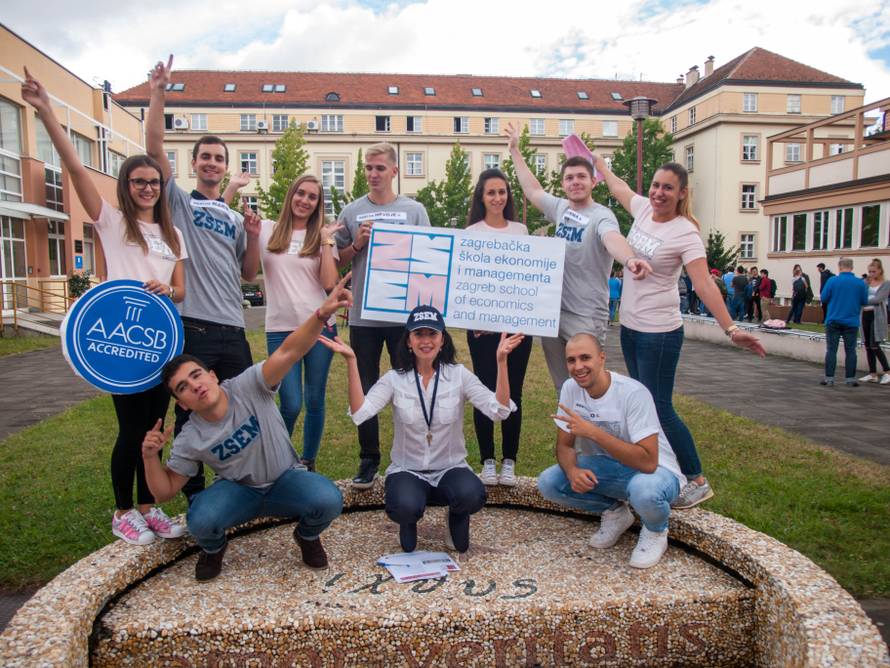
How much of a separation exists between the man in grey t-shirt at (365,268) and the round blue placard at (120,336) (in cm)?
132

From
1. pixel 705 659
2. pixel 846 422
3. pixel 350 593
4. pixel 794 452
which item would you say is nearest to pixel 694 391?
pixel 846 422

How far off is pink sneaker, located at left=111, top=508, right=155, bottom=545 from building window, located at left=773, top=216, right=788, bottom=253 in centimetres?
3409

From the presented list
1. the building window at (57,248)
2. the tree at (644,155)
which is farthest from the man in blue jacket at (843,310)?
the tree at (644,155)

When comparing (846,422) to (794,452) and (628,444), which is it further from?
(628,444)

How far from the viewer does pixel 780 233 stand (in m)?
32.6

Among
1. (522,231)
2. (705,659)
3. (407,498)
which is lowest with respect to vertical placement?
(705,659)

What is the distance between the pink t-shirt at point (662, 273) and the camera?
13.6ft

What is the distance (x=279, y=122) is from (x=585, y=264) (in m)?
62.4

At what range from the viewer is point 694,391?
36.3 feet

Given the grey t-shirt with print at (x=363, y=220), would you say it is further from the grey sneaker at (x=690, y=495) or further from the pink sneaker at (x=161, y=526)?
the grey sneaker at (x=690, y=495)

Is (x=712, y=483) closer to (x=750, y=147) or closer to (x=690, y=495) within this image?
(x=690, y=495)

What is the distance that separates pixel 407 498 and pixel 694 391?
335 inches

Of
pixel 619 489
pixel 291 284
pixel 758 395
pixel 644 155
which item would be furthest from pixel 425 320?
pixel 644 155

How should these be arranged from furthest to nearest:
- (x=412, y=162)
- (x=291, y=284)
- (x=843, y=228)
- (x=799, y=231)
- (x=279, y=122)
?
(x=412, y=162), (x=279, y=122), (x=799, y=231), (x=843, y=228), (x=291, y=284)
